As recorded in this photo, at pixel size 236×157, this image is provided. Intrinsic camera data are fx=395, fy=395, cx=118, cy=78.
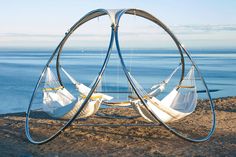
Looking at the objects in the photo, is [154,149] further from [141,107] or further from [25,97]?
[25,97]

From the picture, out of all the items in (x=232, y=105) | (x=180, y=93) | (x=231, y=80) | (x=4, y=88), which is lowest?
(x=231, y=80)

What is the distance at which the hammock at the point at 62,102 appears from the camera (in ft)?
25.3

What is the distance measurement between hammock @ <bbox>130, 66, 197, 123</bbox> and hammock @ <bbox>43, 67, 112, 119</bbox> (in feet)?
3.15

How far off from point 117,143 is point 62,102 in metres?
2.25

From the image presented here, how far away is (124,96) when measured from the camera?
14.5 m

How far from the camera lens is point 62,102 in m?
8.77

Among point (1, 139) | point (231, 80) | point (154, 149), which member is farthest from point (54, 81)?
point (231, 80)

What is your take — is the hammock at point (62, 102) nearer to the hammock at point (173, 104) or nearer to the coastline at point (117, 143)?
the coastline at point (117, 143)

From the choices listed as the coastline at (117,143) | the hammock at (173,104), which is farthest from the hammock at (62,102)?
the hammock at (173,104)

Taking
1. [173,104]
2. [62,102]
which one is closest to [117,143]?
[173,104]

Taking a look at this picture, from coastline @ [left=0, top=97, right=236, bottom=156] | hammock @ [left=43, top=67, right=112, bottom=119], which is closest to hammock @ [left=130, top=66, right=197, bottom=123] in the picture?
coastline @ [left=0, top=97, right=236, bottom=156]

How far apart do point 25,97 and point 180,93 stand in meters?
8.71

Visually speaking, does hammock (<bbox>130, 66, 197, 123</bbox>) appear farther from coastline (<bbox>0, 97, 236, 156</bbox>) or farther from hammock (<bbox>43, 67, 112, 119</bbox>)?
hammock (<bbox>43, 67, 112, 119</bbox>)

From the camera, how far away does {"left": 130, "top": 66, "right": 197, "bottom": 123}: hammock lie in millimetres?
7140
